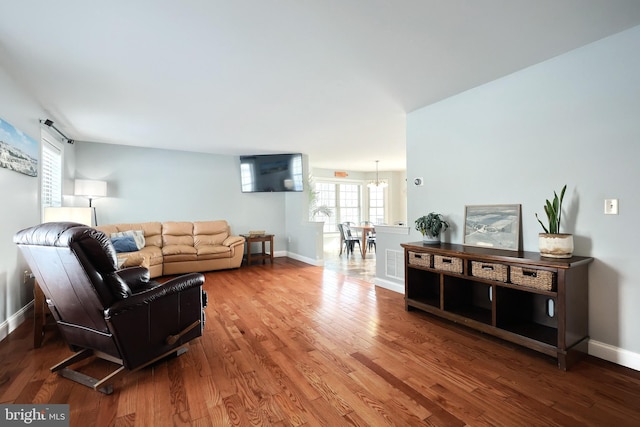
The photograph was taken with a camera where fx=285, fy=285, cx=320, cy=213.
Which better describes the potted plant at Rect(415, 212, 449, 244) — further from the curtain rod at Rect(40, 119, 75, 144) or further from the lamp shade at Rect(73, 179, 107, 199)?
the lamp shade at Rect(73, 179, 107, 199)

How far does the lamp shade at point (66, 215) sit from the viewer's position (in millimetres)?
2963

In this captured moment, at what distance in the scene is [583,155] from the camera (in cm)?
226

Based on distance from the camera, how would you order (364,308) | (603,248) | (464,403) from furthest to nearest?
(364,308) → (603,248) → (464,403)

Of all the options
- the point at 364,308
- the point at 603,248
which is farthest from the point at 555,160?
the point at 364,308

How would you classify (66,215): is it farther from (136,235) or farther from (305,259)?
(305,259)

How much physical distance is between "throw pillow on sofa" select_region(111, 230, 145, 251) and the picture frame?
16.4 ft

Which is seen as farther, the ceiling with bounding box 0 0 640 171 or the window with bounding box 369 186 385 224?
the window with bounding box 369 186 385 224

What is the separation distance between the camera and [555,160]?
241 cm

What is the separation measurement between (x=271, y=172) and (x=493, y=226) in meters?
4.54

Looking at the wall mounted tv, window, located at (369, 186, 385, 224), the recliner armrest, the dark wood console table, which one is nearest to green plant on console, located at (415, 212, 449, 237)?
the dark wood console table

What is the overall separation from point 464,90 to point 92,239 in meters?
3.50

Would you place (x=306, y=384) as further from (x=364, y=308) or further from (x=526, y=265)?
(x=526, y=265)

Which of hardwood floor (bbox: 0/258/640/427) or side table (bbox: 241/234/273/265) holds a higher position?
side table (bbox: 241/234/273/265)

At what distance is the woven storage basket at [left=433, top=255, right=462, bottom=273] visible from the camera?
2.69 m
